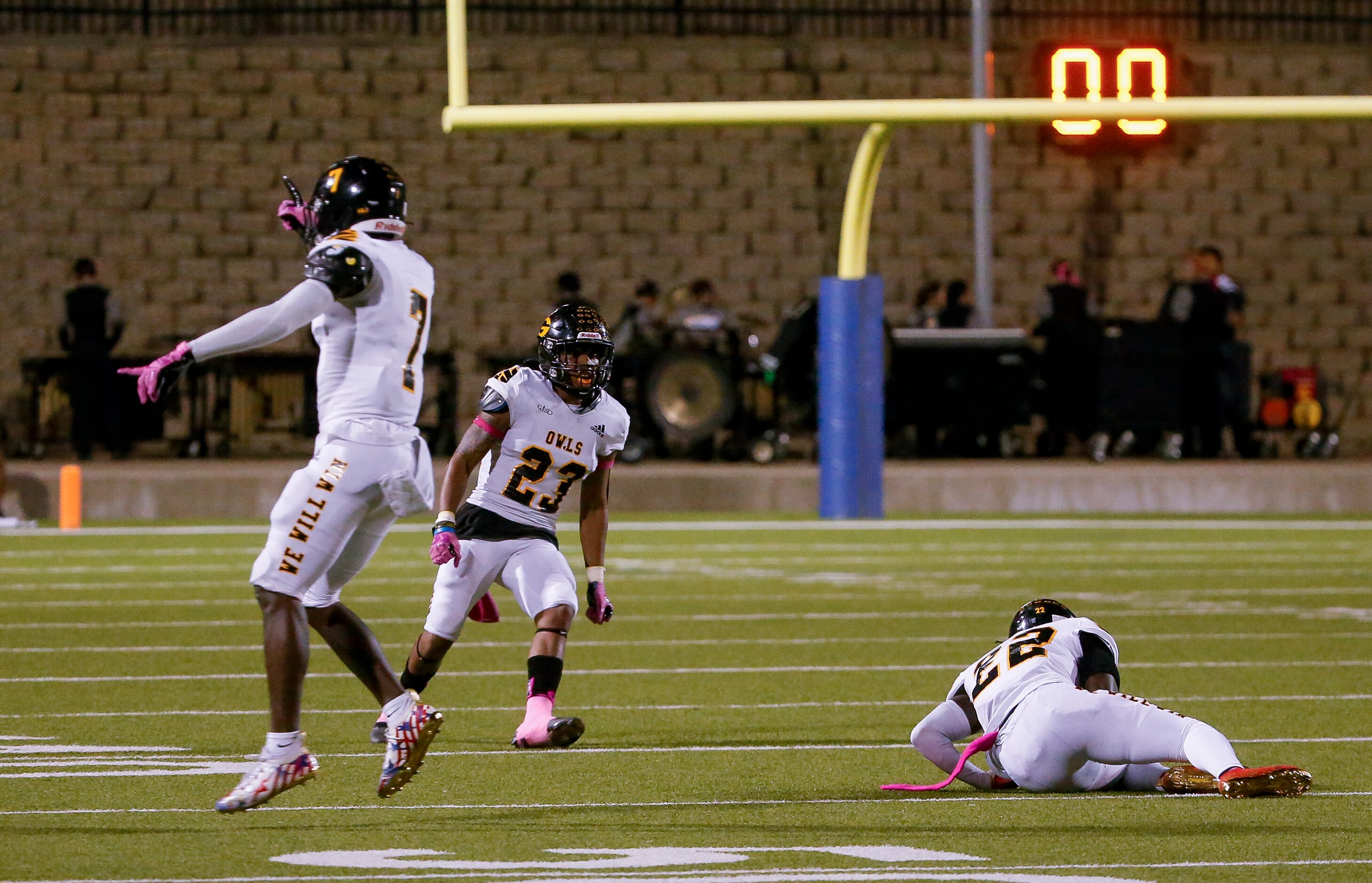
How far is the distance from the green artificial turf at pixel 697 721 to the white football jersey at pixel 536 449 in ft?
2.56

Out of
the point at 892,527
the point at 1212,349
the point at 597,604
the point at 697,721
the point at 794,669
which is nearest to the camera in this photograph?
the point at 597,604

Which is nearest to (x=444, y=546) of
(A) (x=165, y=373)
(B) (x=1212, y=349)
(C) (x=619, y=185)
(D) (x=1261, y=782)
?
(A) (x=165, y=373)

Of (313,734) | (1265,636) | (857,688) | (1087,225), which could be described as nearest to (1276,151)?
(1087,225)

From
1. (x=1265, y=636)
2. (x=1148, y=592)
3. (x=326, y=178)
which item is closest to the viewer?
(x=326, y=178)

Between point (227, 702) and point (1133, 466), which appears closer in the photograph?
point (227, 702)

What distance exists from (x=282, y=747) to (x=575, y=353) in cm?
214

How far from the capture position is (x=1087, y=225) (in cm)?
2525

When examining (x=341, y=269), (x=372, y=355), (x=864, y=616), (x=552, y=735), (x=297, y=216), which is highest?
(x=297, y=216)

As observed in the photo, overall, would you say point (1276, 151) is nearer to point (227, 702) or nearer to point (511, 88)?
point (511, 88)

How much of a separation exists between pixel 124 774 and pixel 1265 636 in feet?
19.1

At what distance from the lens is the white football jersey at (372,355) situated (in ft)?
20.9

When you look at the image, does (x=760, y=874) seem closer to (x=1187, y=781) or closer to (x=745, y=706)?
(x=1187, y=781)

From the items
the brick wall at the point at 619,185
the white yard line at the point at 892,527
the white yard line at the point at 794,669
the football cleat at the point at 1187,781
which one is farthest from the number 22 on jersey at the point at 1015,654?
the brick wall at the point at 619,185

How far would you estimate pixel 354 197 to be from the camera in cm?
656
